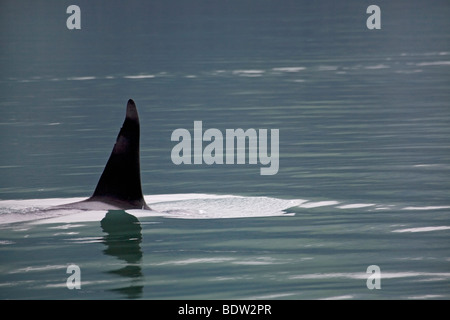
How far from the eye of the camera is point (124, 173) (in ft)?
48.5

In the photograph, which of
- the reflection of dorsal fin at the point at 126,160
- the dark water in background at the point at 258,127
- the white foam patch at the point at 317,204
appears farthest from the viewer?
the white foam patch at the point at 317,204

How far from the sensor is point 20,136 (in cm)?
2355

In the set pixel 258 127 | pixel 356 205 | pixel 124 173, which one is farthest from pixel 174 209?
pixel 258 127

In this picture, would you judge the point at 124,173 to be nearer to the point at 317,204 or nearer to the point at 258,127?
the point at 317,204

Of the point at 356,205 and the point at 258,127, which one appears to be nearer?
the point at 356,205

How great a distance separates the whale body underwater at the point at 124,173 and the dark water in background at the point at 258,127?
1.51 ft

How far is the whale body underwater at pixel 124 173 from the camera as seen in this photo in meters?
14.7

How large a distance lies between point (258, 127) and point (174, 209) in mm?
8295

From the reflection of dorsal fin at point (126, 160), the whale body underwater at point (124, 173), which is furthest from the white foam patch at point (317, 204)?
the reflection of dorsal fin at point (126, 160)

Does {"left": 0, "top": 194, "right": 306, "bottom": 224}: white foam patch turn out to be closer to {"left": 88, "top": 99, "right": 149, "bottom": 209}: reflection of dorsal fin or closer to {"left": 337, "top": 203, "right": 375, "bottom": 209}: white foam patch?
{"left": 88, "top": 99, "right": 149, "bottom": 209}: reflection of dorsal fin

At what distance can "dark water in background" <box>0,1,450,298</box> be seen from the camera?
42.2ft

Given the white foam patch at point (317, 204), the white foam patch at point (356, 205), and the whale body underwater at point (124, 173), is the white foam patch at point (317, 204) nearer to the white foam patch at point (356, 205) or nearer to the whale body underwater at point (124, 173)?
the white foam patch at point (356, 205)

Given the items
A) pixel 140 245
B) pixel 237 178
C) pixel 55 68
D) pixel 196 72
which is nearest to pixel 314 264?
pixel 140 245
